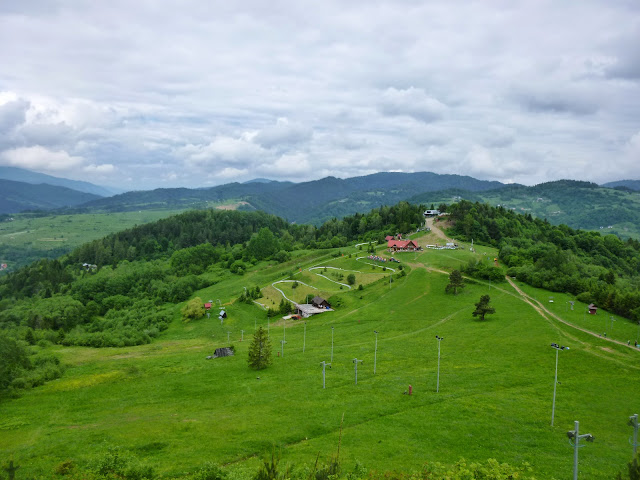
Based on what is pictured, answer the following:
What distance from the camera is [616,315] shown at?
7938 centimetres

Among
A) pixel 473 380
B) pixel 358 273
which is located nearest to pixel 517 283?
pixel 358 273

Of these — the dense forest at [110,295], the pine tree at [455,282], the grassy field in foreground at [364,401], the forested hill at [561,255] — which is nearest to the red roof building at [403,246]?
the dense forest at [110,295]

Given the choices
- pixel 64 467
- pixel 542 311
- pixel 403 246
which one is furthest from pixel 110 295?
pixel 542 311

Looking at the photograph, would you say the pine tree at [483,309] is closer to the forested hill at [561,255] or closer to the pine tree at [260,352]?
the forested hill at [561,255]

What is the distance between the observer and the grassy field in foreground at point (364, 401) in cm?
3809

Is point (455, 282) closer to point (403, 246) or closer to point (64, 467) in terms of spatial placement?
point (403, 246)

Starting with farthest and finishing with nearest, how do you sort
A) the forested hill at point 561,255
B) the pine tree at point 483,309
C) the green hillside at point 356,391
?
the forested hill at point 561,255
the pine tree at point 483,309
the green hillside at point 356,391

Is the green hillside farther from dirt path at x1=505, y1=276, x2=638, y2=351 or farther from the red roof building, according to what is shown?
the red roof building

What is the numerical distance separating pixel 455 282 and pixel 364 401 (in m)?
54.5

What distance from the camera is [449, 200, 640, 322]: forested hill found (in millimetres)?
85875

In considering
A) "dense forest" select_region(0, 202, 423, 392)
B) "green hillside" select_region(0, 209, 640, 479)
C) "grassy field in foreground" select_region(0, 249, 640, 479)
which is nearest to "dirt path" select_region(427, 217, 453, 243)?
"dense forest" select_region(0, 202, 423, 392)

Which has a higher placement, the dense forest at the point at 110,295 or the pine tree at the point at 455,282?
the pine tree at the point at 455,282

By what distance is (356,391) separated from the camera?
5172 cm

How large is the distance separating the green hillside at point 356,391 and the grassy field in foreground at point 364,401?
0.24 metres
